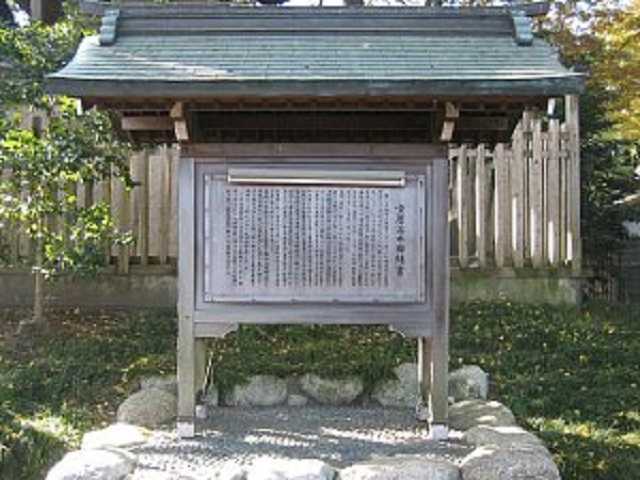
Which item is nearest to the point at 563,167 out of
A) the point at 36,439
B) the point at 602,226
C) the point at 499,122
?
the point at 602,226

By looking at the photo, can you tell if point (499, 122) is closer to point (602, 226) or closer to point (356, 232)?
point (356, 232)

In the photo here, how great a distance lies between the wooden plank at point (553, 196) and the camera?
487 inches

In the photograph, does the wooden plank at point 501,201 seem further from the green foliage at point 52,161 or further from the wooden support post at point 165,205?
the green foliage at point 52,161

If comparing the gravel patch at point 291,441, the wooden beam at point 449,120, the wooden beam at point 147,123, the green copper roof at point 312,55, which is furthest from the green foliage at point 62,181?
the wooden beam at point 449,120

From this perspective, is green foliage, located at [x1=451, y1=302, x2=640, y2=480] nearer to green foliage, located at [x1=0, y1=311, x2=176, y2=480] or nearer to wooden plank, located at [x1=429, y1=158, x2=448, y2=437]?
wooden plank, located at [x1=429, y1=158, x2=448, y2=437]

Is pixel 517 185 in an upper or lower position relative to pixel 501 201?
upper

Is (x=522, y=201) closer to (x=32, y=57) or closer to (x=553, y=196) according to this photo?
(x=553, y=196)

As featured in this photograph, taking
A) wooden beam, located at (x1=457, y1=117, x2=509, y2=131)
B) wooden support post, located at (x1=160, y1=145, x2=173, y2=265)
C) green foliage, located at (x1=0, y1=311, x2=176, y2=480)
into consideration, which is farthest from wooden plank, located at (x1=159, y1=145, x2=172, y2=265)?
wooden beam, located at (x1=457, y1=117, x2=509, y2=131)

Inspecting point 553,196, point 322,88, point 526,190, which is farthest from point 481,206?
point 322,88

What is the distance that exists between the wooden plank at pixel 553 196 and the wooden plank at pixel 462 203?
1.23m

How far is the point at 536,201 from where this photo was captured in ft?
40.8

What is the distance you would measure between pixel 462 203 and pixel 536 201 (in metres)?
1.10

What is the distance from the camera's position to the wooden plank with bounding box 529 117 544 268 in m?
12.4

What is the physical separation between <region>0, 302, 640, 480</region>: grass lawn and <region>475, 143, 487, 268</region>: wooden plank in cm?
85
